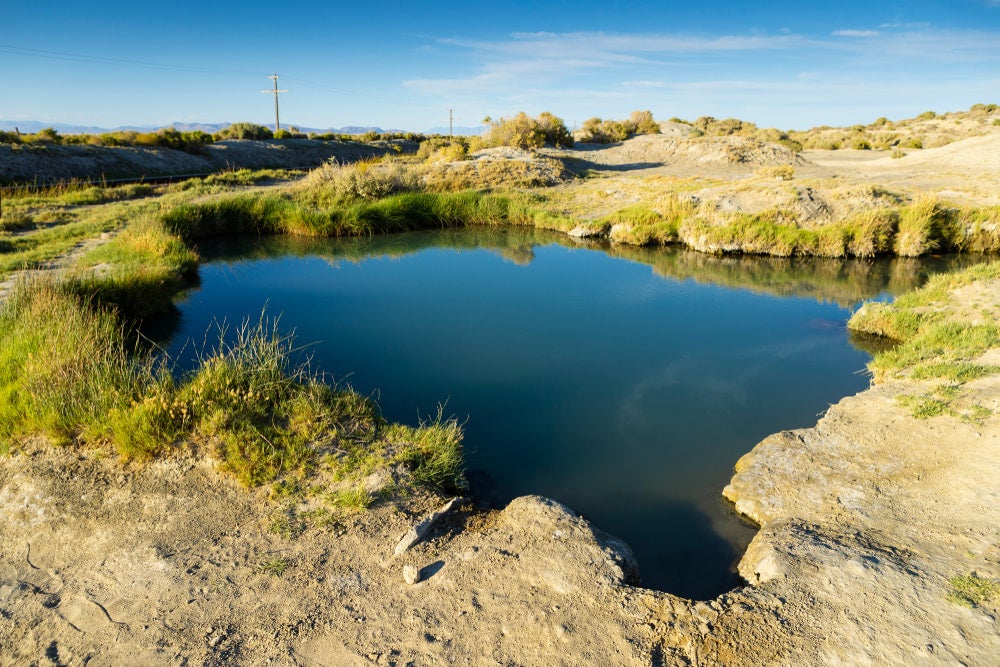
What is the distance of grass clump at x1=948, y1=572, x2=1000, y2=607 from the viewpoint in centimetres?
362

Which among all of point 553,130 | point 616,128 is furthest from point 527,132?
point 616,128

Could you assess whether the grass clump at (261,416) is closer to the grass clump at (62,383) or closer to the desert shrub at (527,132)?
the grass clump at (62,383)

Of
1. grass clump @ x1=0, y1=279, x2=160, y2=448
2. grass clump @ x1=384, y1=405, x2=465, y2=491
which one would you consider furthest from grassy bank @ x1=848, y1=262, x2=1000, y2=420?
grass clump @ x1=0, y1=279, x2=160, y2=448

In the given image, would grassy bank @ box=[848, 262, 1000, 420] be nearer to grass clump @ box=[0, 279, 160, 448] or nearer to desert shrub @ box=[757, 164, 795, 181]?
grass clump @ box=[0, 279, 160, 448]

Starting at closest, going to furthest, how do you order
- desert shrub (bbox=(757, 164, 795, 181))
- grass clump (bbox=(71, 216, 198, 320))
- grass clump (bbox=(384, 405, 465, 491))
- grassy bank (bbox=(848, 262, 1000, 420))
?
grass clump (bbox=(384, 405, 465, 491)) < grassy bank (bbox=(848, 262, 1000, 420)) < grass clump (bbox=(71, 216, 198, 320)) < desert shrub (bbox=(757, 164, 795, 181))

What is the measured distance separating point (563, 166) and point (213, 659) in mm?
25638

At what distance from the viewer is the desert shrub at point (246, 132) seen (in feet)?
158

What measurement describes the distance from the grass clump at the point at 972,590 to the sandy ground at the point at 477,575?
0.04 metres

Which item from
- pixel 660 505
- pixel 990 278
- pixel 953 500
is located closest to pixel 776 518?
pixel 660 505

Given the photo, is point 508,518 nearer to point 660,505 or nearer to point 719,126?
point 660,505

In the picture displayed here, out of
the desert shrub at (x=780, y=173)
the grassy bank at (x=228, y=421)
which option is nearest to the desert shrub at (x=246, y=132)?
the desert shrub at (x=780, y=173)

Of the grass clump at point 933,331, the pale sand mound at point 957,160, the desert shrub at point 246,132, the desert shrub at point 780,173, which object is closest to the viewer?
the grass clump at point 933,331

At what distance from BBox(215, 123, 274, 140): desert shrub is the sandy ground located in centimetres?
4865

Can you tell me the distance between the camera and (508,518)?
4754mm
